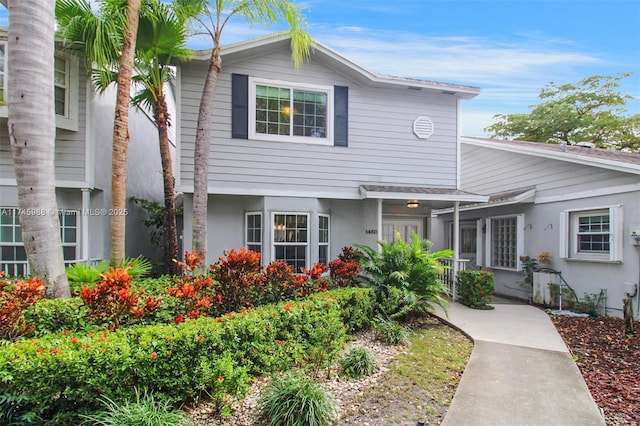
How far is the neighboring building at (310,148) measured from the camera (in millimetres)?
8211

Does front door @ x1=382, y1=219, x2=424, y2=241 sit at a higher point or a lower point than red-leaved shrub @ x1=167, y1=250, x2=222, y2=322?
higher

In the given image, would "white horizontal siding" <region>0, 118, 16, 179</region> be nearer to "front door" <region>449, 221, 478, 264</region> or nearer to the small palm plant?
the small palm plant

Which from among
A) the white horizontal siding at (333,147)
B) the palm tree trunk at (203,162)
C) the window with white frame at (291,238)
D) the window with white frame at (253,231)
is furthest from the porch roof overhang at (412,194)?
the palm tree trunk at (203,162)

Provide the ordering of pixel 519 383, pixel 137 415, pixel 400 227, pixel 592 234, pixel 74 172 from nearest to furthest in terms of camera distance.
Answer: pixel 137 415, pixel 519 383, pixel 74 172, pixel 592 234, pixel 400 227

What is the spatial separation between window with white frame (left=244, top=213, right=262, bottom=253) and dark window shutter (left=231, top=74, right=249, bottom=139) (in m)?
1.93

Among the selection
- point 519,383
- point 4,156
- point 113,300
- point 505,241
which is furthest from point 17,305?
point 505,241

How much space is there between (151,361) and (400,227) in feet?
27.6

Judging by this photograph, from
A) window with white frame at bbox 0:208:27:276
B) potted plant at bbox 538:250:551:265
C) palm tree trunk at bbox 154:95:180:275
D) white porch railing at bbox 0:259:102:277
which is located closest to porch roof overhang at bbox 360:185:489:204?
potted plant at bbox 538:250:551:265

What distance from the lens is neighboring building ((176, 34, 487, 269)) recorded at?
8.21 metres

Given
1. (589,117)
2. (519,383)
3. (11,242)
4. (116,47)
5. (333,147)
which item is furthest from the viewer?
(589,117)

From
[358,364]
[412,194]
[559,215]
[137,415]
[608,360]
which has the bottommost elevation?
[608,360]

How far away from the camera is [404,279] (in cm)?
719

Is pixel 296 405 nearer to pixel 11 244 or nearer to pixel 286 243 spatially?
pixel 286 243

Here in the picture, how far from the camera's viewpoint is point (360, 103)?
29.8 ft
